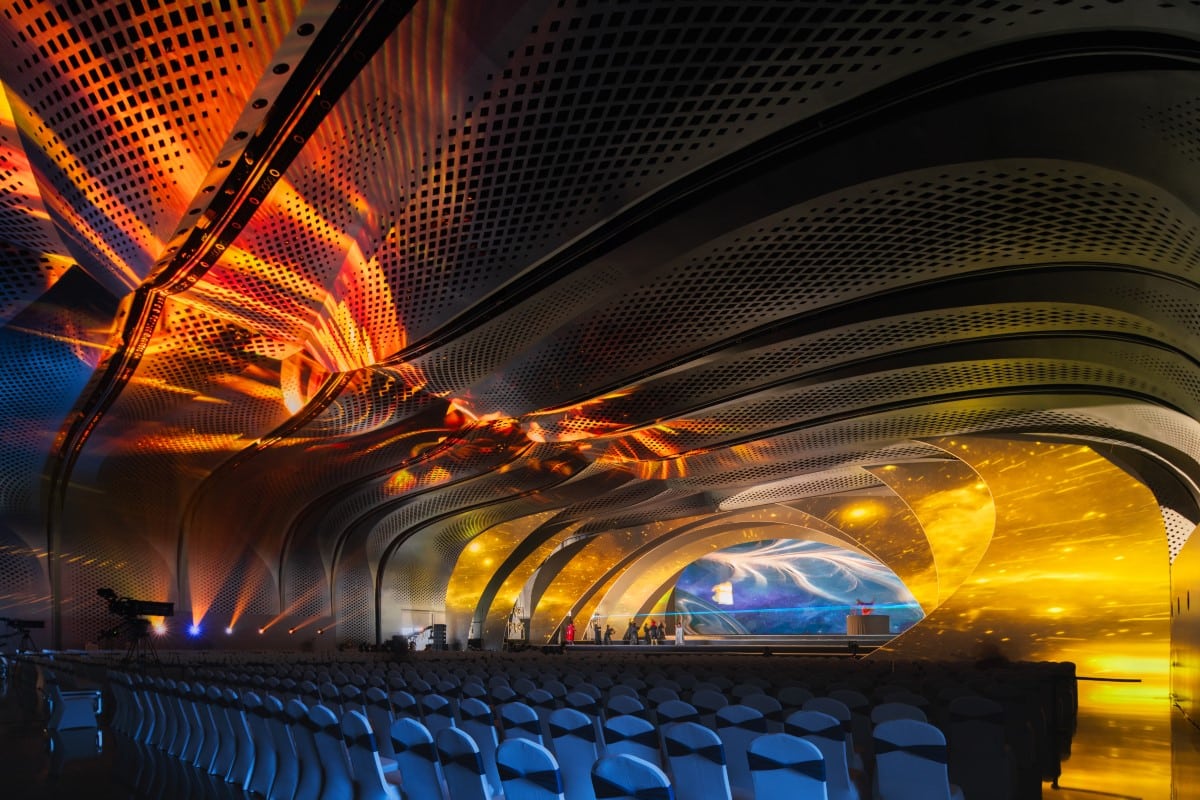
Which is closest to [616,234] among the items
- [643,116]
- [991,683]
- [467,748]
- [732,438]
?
[643,116]

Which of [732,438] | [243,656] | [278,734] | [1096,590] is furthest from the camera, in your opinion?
[243,656]

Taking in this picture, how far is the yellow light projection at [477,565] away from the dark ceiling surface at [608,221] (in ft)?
56.5

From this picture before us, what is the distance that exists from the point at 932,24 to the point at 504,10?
292 cm

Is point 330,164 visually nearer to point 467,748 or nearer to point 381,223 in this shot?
point 381,223

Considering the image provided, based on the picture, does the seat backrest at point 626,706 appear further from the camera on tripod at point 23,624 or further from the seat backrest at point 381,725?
the camera on tripod at point 23,624

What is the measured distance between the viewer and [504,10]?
6.02 m

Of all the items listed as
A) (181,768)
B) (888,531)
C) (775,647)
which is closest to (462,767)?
(181,768)

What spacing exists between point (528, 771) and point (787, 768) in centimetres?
137

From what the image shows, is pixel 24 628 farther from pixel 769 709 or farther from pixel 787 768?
Result: pixel 787 768

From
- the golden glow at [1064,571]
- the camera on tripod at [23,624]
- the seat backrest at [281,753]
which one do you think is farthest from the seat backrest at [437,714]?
the camera on tripod at [23,624]

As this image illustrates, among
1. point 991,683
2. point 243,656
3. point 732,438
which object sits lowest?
point 243,656

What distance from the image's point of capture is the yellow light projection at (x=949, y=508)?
24109mm

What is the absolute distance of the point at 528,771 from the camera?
456 cm

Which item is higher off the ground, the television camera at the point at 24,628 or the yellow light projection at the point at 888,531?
the yellow light projection at the point at 888,531
